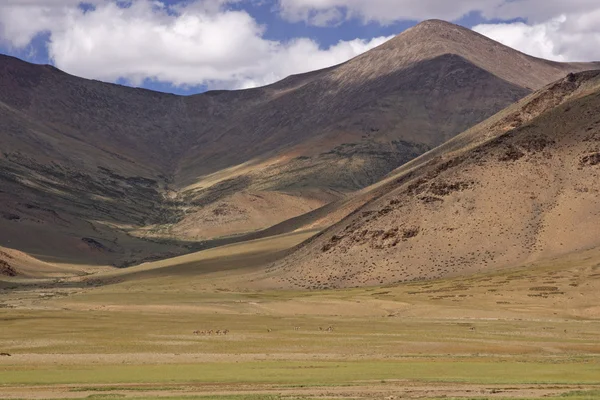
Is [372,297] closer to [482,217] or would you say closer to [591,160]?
[482,217]

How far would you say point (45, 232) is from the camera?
197875 millimetres

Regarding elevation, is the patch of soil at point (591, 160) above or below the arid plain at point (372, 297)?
above

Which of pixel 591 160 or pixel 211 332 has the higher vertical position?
pixel 591 160

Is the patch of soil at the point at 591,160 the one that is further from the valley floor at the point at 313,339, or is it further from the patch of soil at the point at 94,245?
the patch of soil at the point at 94,245

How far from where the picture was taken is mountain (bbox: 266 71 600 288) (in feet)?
388

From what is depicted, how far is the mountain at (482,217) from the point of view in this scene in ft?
388

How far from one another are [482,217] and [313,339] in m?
68.5

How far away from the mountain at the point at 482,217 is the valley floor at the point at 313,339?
7.02 metres

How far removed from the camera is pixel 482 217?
124750mm

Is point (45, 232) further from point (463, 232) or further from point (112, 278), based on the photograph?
point (463, 232)

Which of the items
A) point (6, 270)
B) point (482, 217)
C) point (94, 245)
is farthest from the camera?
point (94, 245)

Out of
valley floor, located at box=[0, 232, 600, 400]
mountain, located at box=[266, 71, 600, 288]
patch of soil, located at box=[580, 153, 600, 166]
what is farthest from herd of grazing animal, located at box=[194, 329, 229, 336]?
patch of soil, located at box=[580, 153, 600, 166]

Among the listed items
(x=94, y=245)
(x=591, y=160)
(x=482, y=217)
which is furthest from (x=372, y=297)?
(x=94, y=245)

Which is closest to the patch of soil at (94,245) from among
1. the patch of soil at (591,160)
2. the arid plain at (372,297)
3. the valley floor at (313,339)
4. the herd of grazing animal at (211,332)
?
the arid plain at (372,297)
